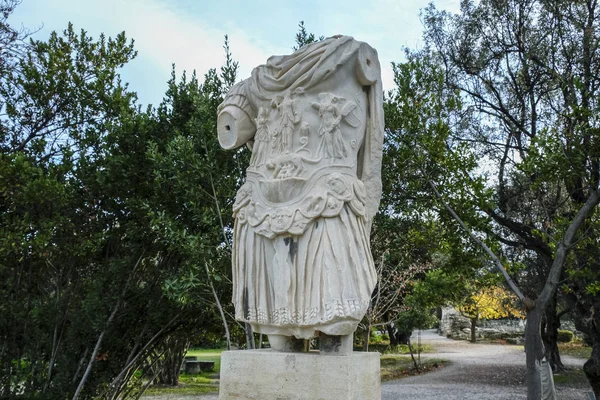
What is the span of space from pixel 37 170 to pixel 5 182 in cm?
42

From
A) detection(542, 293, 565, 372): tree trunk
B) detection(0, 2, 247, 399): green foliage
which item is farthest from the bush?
detection(0, 2, 247, 399): green foliage

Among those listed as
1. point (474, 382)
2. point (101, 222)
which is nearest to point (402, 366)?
point (474, 382)

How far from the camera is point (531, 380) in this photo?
729 cm

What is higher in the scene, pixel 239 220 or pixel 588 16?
pixel 588 16

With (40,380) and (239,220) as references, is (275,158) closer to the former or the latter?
A: (239,220)

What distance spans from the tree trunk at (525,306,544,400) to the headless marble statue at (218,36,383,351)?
5.08 meters

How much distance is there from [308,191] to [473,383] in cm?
1257

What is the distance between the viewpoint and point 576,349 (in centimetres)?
2361

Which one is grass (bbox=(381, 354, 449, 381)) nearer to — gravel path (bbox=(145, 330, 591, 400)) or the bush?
gravel path (bbox=(145, 330, 591, 400))

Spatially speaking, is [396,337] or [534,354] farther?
[396,337]

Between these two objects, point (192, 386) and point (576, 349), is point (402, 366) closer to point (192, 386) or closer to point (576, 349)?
point (192, 386)

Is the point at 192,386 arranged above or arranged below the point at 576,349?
below

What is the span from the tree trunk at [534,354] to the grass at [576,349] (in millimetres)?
15101

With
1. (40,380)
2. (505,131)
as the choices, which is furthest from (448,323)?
(40,380)
